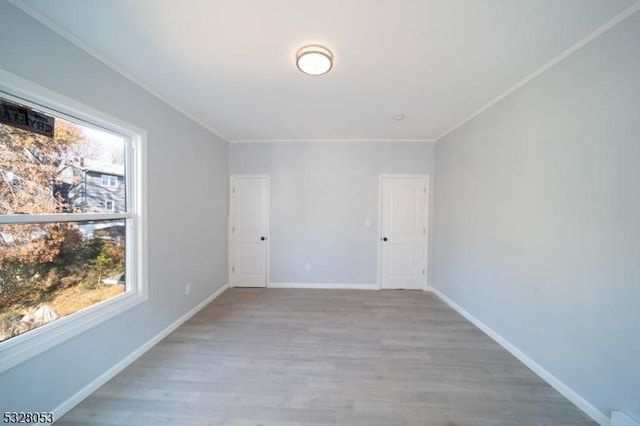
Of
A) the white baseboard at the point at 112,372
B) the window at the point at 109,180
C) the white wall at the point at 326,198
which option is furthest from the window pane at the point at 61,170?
the white wall at the point at 326,198

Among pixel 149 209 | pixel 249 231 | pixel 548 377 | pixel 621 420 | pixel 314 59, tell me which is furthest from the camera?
pixel 249 231

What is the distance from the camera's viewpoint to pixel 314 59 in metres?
1.76

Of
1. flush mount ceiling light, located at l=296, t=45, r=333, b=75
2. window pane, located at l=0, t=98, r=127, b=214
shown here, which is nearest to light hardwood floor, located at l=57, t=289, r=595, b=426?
window pane, located at l=0, t=98, r=127, b=214

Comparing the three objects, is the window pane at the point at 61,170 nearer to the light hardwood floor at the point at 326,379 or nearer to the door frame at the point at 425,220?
the light hardwood floor at the point at 326,379

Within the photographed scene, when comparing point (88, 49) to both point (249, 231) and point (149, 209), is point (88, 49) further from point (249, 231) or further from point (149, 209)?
point (249, 231)

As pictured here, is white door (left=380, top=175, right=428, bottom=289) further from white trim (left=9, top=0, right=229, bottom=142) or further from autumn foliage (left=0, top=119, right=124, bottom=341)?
autumn foliage (left=0, top=119, right=124, bottom=341)

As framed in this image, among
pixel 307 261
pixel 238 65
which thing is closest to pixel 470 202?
pixel 307 261

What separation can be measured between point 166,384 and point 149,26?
104 inches

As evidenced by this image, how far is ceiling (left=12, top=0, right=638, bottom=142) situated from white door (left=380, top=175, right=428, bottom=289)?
5.27ft

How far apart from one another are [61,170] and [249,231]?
2703mm

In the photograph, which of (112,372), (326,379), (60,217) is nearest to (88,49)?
(60,217)

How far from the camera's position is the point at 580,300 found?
1.70 m

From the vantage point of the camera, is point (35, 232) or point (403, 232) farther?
point (403, 232)

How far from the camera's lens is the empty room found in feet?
4.73
